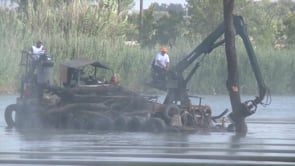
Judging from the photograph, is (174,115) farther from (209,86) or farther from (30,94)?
(209,86)

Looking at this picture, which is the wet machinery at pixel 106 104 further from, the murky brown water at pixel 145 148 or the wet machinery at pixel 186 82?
the murky brown water at pixel 145 148

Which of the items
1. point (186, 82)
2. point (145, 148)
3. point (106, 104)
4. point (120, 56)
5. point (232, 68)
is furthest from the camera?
point (120, 56)

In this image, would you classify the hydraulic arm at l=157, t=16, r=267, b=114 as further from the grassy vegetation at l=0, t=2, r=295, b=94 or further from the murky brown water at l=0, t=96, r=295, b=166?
the grassy vegetation at l=0, t=2, r=295, b=94

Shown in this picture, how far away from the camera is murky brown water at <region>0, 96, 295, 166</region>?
20.7 metres

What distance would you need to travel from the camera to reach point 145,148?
24.1m

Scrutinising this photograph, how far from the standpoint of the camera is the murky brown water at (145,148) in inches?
814

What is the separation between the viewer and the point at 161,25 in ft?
327

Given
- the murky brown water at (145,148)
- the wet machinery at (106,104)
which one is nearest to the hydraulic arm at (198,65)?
the wet machinery at (106,104)

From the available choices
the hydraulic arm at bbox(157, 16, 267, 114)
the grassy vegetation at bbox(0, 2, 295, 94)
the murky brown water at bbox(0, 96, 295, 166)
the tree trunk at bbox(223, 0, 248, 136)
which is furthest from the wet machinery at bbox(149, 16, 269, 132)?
the grassy vegetation at bbox(0, 2, 295, 94)

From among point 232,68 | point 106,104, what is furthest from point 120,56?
point 232,68

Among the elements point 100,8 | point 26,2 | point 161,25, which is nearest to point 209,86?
point 100,8

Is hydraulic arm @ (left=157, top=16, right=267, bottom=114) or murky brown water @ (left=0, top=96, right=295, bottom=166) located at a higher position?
hydraulic arm @ (left=157, top=16, right=267, bottom=114)

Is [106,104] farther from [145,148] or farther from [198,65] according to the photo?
[145,148]

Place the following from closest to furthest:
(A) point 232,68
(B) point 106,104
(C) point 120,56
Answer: (A) point 232,68 < (B) point 106,104 < (C) point 120,56
